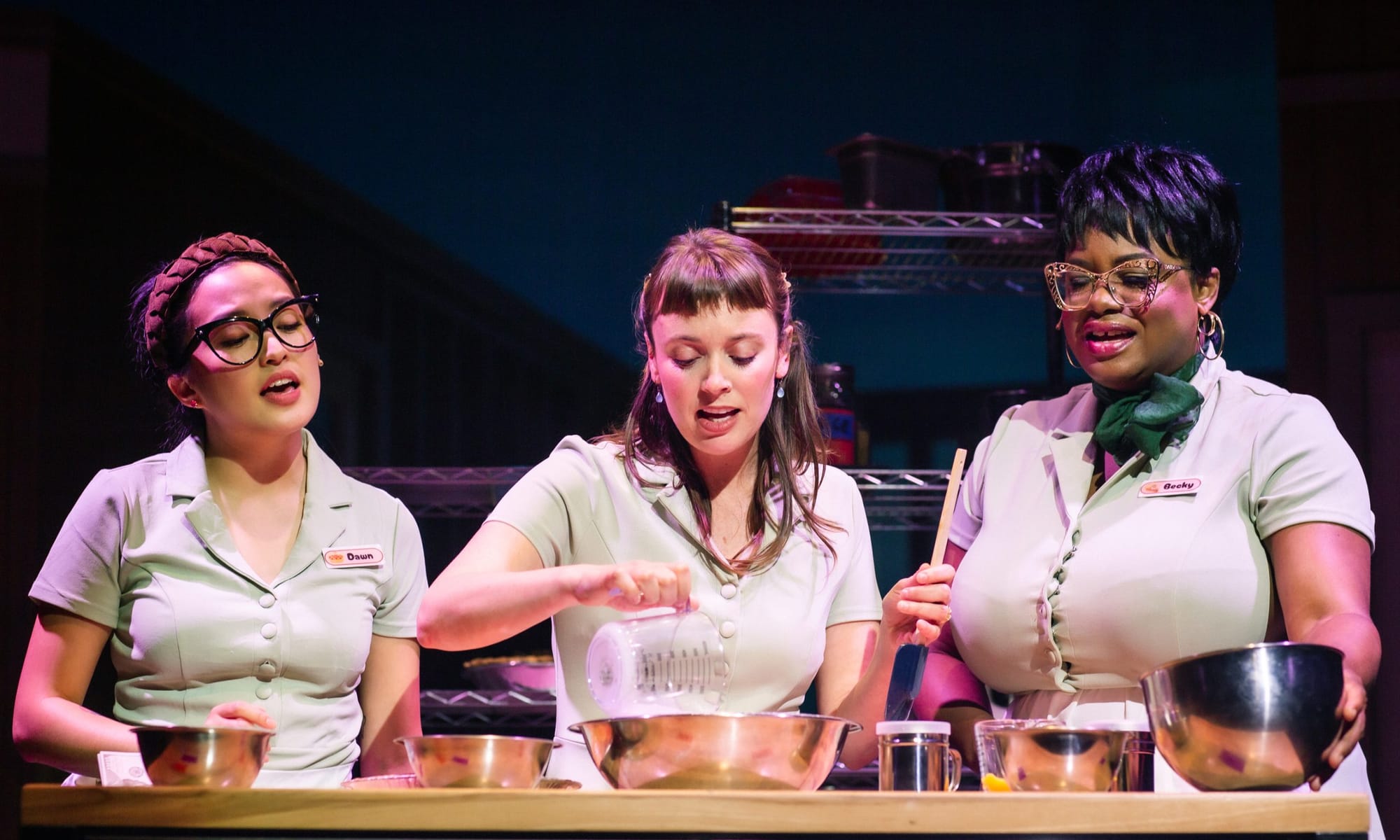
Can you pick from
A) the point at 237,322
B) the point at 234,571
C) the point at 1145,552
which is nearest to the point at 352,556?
the point at 234,571

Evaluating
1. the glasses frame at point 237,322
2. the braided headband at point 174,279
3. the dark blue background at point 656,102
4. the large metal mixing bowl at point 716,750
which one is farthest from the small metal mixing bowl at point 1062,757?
the dark blue background at point 656,102

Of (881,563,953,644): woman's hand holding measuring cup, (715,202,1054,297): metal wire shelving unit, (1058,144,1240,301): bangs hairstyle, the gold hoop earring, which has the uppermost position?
(715,202,1054,297): metal wire shelving unit

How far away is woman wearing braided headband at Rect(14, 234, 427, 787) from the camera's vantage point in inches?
89.3

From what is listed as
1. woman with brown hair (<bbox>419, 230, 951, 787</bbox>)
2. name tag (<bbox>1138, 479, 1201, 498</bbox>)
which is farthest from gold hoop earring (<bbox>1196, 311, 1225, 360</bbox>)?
woman with brown hair (<bbox>419, 230, 951, 787</bbox>)

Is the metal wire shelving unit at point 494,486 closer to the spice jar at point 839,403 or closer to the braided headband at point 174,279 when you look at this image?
the spice jar at point 839,403

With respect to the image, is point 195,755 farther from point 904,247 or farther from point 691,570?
point 904,247

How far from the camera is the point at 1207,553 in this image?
2.06 metres

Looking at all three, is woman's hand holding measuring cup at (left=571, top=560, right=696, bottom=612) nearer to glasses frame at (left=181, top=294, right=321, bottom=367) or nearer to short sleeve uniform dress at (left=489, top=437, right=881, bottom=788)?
short sleeve uniform dress at (left=489, top=437, right=881, bottom=788)

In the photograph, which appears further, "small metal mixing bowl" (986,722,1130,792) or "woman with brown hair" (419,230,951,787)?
"woman with brown hair" (419,230,951,787)

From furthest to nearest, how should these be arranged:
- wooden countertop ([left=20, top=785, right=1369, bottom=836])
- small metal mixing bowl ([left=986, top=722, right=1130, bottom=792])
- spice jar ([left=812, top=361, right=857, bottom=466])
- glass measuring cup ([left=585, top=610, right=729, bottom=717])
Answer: spice jar ([left=812, top=361, right=857, bottom=466]), glass measuring cup ([left=585, top=610, right=729, bottom=717]), small metal mixing bowl ([left=986, top=722, right=1130, bottom=792]), wooden countertop ([left=20, top=785, right=1369, bottom=836])

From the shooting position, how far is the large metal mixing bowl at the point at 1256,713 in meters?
1.40

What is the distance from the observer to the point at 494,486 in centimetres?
362

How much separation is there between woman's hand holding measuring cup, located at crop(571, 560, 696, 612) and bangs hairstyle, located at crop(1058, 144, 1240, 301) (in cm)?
98

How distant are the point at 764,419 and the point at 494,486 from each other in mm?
1404
